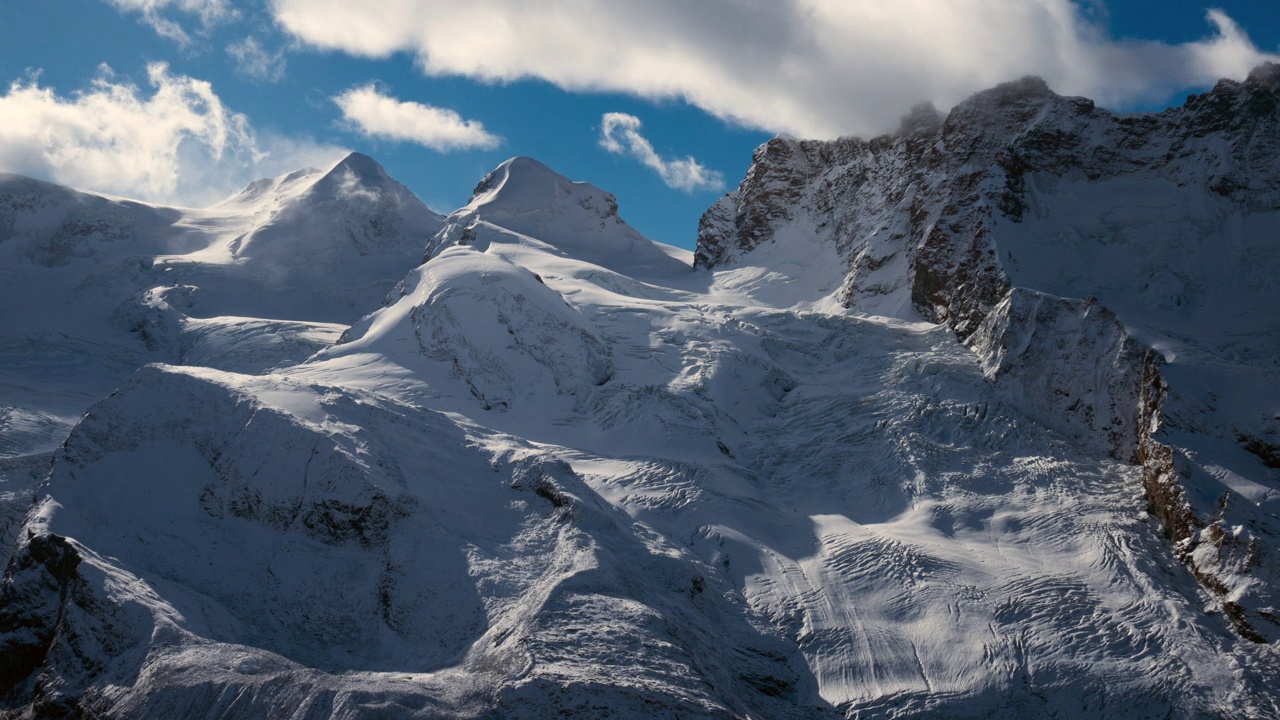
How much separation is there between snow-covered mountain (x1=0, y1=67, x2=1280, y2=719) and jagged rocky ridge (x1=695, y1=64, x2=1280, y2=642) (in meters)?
0.22

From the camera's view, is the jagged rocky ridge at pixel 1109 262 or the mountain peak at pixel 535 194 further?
the mountain peak at pixel 535 194

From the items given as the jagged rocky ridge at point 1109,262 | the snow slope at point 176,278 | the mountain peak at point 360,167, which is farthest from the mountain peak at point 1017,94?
the mountain peak at point 360,167

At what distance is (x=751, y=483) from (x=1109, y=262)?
3279 centimetres

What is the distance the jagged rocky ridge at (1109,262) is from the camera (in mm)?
40969

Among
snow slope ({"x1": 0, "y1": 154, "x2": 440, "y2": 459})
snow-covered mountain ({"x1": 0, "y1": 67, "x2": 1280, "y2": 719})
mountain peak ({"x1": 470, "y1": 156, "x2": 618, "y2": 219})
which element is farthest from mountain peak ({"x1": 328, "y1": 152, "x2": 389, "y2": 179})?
snow-covered mountain ({"x1": 0, "y1": 67, "x2": 1280, "y2": 719})

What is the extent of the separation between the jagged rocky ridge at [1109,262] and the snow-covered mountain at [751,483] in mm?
219

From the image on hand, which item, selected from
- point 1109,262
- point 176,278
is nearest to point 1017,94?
point 1109,262

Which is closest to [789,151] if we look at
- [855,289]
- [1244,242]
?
[855,289]

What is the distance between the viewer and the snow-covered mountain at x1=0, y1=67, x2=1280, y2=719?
2925 cm

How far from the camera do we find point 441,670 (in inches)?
1133

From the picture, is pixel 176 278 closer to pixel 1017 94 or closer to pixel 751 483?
pixel 751 483

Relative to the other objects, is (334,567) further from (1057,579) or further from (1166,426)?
(1166,426)

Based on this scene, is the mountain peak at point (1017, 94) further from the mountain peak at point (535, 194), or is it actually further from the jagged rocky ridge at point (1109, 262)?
the mountain peak at point (535, 194)

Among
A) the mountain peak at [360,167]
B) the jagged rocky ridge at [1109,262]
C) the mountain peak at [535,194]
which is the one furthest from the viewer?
the mountain peak at [360,167]
